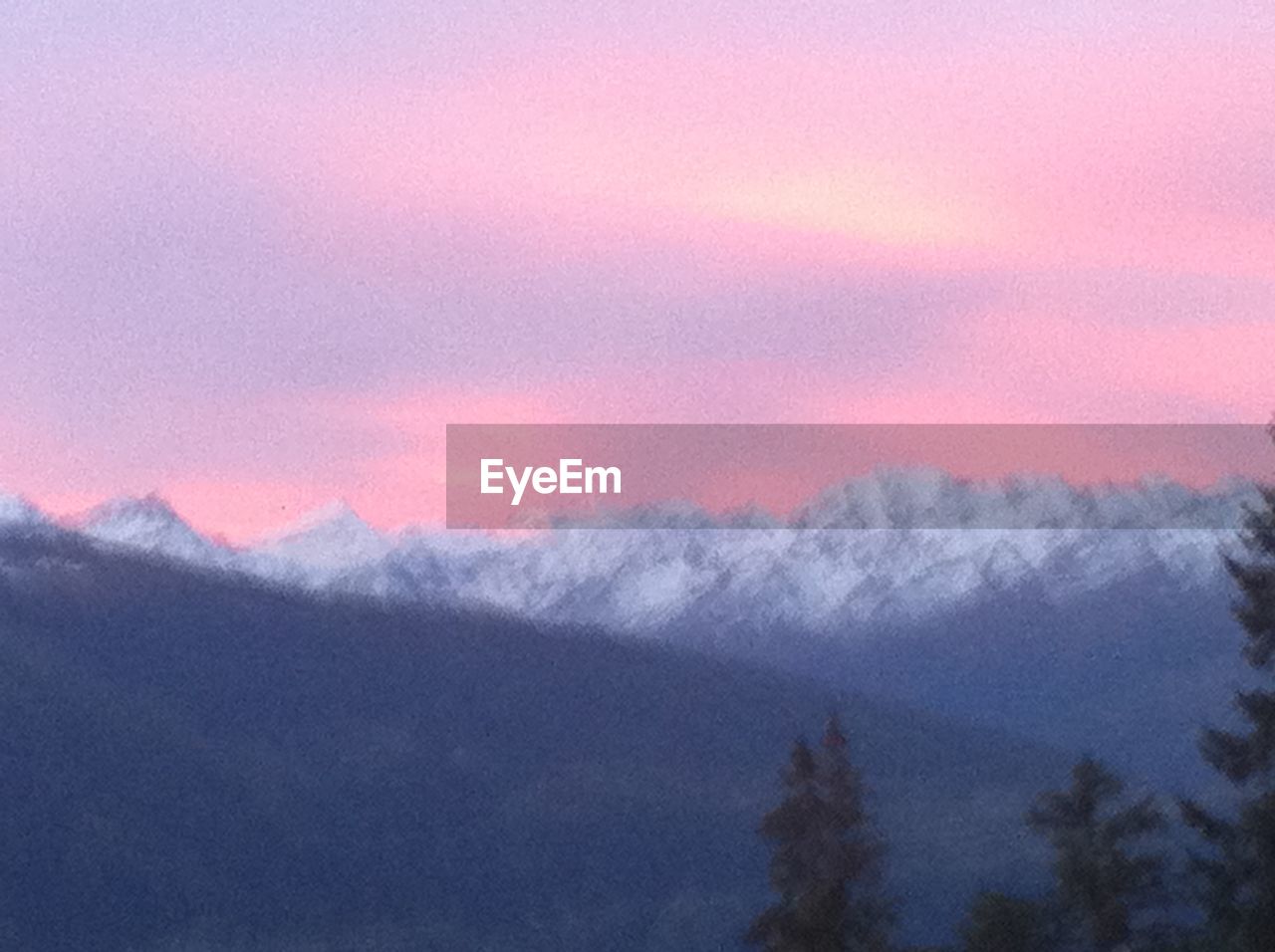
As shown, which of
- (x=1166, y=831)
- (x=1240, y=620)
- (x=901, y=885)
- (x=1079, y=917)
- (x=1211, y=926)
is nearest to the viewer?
(x=1240, y=620)

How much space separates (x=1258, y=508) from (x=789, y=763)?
12.6 m

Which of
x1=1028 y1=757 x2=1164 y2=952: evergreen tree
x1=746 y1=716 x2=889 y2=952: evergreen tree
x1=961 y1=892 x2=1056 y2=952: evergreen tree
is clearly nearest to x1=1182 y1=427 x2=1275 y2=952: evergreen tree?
x1=1028 y1=757 x2=1164 y2=952: evergreen tree

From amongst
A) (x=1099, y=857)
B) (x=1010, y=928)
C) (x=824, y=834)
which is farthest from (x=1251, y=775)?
(x=1010, y=928)

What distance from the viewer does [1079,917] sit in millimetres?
55500

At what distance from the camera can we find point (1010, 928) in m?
57.8

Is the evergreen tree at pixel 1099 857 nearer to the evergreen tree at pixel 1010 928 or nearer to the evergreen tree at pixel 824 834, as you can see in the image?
the evergreen tree at pixel 1010 928

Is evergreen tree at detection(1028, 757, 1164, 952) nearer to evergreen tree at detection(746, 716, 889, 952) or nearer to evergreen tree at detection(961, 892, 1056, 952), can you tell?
evergreen tree at detection(961, 892, 1056, 952)

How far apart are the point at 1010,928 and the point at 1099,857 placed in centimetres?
342

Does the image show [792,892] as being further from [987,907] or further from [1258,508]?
[1258,508]

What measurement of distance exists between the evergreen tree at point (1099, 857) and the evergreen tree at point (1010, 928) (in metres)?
1.61

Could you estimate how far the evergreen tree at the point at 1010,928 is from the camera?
57562 mm

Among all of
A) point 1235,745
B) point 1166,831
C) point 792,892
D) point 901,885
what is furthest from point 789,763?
point 901,885

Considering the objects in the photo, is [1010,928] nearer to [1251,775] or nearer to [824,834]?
[824,834]

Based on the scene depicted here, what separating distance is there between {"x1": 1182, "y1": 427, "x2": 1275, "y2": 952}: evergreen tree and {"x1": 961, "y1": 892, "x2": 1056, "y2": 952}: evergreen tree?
8.55 meters
